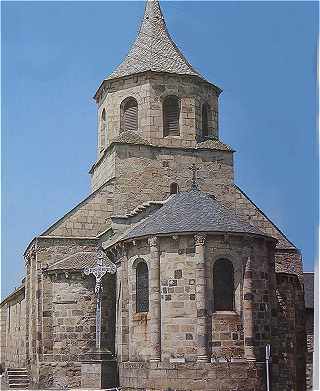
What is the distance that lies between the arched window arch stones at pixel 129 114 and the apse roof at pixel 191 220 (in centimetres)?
566

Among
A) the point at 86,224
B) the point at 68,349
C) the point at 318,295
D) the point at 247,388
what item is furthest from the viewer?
the point at 86,224

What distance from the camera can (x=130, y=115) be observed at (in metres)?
29.4

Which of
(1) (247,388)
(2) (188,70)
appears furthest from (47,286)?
(2) (188,70)

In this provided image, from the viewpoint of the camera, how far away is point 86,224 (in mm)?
27266

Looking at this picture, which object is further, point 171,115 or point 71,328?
point 171,115

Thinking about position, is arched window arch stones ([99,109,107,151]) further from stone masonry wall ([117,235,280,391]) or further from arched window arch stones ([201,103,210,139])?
stone masonry wall ([117,235,280,391])

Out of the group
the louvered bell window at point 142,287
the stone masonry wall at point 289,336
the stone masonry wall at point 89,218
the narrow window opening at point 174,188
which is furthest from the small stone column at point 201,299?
the narrow window opening at point 174,188

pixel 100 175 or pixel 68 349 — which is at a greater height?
pixel 100 175

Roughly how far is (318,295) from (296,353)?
14.4 meters

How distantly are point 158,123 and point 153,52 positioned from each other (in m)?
3.49

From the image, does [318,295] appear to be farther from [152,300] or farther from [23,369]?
[23,369]

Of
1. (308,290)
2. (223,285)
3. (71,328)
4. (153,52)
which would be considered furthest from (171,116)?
(308,290)

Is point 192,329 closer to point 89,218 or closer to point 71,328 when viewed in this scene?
point 71,328

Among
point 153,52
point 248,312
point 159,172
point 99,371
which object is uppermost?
point 153,52
